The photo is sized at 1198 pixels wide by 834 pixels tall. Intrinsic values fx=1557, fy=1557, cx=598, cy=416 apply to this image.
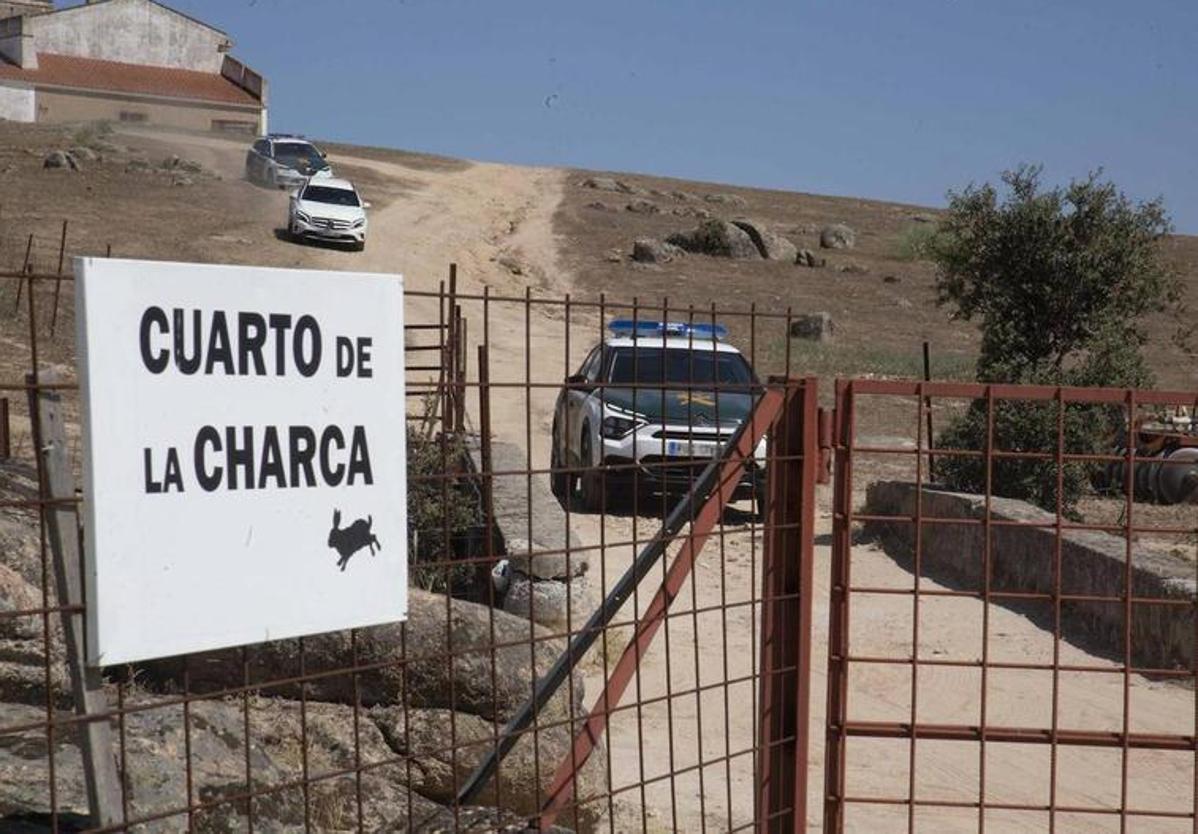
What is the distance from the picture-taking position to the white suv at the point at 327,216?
35906mm

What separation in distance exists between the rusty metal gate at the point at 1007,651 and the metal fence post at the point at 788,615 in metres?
0.10

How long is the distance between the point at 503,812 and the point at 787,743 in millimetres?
893

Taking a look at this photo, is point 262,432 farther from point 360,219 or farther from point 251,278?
point 360,219

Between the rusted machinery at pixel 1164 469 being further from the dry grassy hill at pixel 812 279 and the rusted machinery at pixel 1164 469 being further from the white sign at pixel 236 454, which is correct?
the white sign at pixel 236 454

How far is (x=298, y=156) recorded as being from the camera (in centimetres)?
4866

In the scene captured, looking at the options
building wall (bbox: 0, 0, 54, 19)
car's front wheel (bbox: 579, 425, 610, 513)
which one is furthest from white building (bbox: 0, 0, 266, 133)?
car's front wheel (bbox: 579, 425, 610, 513)

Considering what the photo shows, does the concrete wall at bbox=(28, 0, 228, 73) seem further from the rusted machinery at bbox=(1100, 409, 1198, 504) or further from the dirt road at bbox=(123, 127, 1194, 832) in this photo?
the dirt road at bbox=(123, 127, 1194, 832)

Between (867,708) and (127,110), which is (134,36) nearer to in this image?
(127,110)

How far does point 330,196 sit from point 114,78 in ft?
91.2

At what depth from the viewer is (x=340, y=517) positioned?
3471 mm

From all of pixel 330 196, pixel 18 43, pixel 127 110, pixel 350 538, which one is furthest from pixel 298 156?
pixel 350 538

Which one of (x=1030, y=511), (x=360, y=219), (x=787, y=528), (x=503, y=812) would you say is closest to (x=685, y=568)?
(x=787, y=528)

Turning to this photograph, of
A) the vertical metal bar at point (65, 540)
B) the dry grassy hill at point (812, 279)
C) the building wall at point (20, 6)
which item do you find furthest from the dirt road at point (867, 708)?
the building wall at point (20, 6)

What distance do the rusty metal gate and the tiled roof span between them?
→ 167 feet
